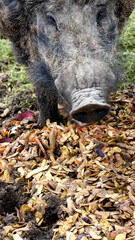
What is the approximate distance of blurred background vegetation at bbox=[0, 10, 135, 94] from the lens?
4.82 m

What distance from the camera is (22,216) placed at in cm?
248

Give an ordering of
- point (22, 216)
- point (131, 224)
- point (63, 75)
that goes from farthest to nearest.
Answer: point (63, 75)
point (22, 216)
point (131, 224)

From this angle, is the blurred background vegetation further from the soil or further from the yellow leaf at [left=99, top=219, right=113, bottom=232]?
the yellow leaf at [left=99, top=219, right=113, bottom=232]

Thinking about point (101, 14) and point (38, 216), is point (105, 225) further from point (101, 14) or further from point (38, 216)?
point (101, 14)

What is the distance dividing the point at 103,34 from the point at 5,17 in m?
1.14

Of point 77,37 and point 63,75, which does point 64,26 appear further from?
point 63,75

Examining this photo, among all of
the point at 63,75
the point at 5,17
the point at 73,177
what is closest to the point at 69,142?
the point at 73,177

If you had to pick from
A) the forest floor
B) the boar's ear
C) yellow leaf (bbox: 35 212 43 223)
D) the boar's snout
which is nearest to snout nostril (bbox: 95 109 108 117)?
the boar's snout

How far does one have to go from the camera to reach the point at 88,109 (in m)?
2.38

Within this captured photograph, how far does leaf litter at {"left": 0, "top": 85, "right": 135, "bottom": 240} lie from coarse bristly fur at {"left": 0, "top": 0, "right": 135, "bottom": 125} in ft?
1.60

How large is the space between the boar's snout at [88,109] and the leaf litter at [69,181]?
0.52 m

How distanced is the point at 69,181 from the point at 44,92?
1.40 metres

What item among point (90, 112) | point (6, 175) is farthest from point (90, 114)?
point (6, 175)

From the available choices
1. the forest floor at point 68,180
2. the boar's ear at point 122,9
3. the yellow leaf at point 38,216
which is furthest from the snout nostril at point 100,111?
the boar's ear at point 122,9
